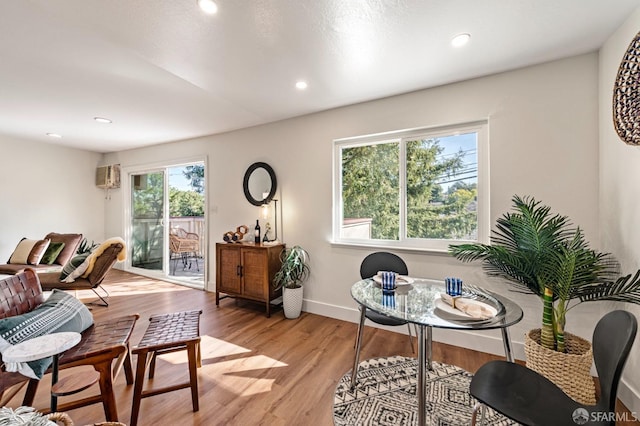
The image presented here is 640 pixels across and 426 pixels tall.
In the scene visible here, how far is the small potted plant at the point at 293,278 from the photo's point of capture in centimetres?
294

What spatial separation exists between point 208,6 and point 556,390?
264cm

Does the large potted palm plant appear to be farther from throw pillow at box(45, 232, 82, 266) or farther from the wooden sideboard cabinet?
throw pillow at box(45, 232, 82, 266)

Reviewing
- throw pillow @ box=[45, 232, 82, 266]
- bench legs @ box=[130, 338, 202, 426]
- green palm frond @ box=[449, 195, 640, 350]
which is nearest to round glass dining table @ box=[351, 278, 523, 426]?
green palm frond @ box=[449, 195, 640, 350]

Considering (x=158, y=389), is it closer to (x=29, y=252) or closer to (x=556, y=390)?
(x=556, y=390)

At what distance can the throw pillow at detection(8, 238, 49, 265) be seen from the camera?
3.76 metres

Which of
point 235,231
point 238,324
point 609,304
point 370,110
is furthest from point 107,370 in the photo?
point 609,304

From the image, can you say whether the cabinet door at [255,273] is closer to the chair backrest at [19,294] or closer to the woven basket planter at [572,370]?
the chair backrest at [19,294]

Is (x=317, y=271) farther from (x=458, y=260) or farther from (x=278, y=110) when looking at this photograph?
(x=278, y=110)

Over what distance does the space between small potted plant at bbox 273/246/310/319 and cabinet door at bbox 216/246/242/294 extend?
538 millimetres

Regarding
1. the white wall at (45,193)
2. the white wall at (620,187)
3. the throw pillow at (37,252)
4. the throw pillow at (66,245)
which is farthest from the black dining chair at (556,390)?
the white wall at (45,193)

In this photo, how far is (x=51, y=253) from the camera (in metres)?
3.89

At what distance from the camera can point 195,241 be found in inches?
187

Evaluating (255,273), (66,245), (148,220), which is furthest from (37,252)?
(255,273)

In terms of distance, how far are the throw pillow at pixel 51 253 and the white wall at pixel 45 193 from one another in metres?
0.91
